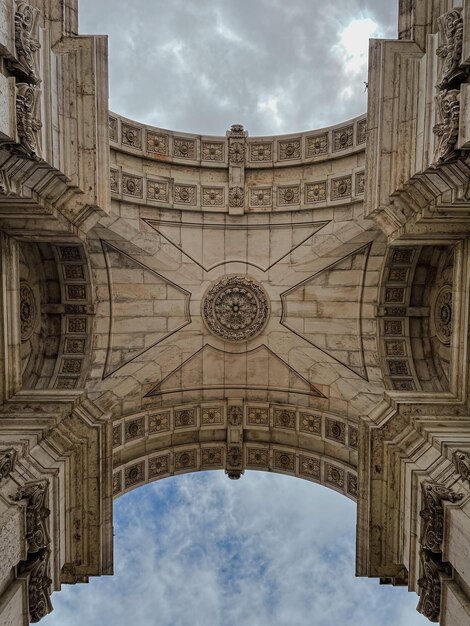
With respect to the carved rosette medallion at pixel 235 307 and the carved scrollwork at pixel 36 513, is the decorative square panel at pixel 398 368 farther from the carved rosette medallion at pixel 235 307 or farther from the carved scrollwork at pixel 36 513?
the carved scrollwork at pixel 36 513

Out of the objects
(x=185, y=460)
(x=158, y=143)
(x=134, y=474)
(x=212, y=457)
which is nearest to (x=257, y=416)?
(x=212, y=457)

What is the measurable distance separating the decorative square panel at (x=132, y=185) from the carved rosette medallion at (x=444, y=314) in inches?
401

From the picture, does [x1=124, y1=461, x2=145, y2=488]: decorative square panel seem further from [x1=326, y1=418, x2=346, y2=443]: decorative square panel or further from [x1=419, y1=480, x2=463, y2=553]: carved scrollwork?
[x1=419, y1=480, x2=463, y2=553]: carved scrollwork

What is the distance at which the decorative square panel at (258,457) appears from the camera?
16828 mm

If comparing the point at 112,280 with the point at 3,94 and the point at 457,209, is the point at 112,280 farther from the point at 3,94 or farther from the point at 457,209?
the point at 457,209

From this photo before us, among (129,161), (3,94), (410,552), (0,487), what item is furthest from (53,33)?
(410,552)

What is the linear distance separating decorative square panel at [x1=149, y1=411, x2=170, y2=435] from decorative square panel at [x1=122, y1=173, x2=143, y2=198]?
7663 millimetres

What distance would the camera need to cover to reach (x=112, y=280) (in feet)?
48.4

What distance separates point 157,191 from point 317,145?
18.9 feet

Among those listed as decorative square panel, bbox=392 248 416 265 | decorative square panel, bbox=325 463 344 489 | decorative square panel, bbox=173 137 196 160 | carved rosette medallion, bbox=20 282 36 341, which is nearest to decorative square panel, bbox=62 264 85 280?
carved rosette medallion, bbox=20 282 36 341

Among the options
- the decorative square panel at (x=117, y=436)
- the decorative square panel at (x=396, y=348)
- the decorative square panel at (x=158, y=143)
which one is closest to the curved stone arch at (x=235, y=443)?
the decorative square panel at (x=117, y=436)

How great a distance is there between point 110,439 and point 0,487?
341cm

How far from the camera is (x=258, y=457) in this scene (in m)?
16.9

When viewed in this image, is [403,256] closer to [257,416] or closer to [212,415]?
[257,416]
